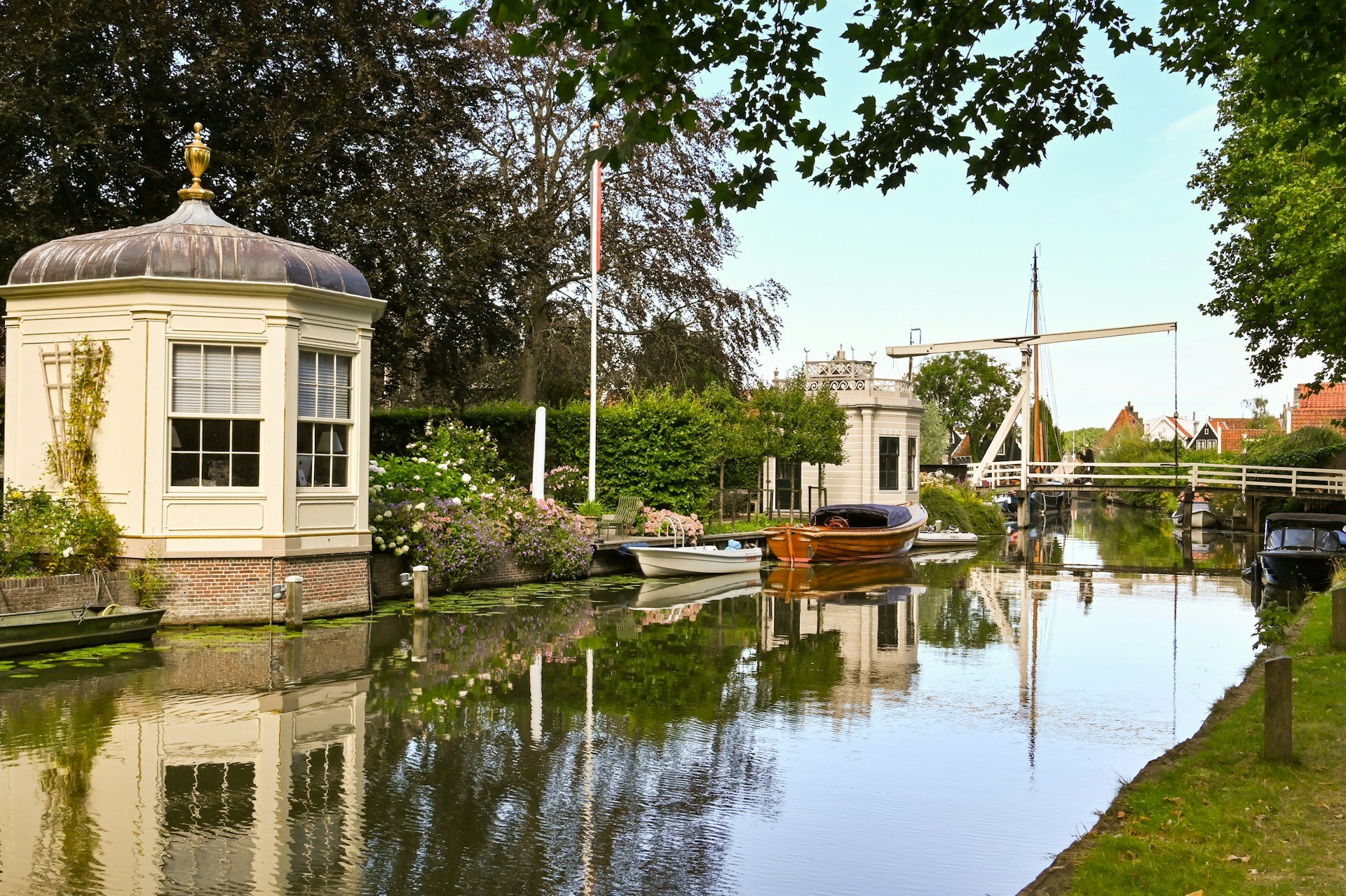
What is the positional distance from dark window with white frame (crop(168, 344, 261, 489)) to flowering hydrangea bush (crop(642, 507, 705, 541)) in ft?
41.2

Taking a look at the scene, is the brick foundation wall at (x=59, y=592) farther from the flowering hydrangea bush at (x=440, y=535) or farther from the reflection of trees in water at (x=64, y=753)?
the flowering hydrangea bush at (x=440, y=535)

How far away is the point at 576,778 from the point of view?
28.0 ft

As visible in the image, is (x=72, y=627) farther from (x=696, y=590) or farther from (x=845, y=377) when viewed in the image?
(x=845, y=377)

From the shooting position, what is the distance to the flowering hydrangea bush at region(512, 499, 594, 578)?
72.5ft

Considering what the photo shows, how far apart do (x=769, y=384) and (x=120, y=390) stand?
24.1 meters

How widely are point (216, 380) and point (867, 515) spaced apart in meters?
20.0

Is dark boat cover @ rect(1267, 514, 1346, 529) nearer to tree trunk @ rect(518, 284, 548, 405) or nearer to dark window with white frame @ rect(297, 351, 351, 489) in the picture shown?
tree trunk @ rect(518, 284, 548, 405)

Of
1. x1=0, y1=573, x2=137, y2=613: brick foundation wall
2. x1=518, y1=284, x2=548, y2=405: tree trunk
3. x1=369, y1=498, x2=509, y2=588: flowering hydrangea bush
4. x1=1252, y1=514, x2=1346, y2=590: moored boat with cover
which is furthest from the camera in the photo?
x1=518, y1=284, x2=548, y2=405: tree trunk

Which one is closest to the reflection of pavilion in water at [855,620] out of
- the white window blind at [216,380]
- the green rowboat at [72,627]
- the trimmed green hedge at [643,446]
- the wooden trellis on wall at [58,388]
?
the trimmed green hedge at [643,446]

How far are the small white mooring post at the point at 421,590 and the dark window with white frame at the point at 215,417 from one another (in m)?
2.87

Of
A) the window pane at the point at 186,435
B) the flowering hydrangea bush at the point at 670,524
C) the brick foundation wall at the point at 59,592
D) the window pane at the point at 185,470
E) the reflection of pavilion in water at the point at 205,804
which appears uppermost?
the window pane at the point at 186,435

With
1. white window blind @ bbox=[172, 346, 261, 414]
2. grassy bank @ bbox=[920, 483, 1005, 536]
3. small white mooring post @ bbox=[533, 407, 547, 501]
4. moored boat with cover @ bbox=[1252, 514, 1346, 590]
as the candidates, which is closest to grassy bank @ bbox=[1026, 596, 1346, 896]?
white window blind @ bbox=[172, 346, 261, 414]

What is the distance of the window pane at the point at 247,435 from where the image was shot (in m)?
16.1

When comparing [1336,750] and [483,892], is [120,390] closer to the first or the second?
[483,892]
